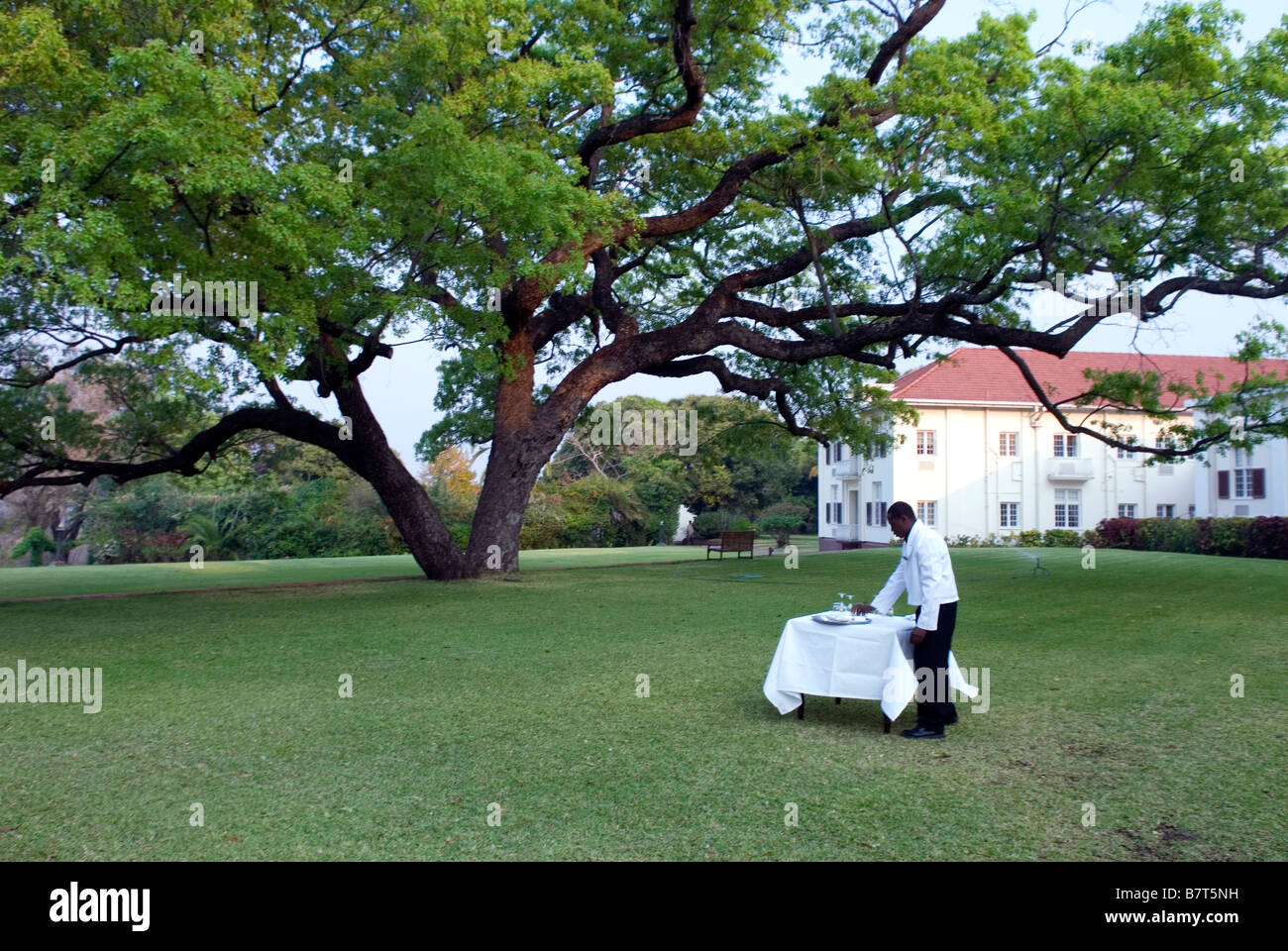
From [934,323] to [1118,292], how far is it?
3.29m

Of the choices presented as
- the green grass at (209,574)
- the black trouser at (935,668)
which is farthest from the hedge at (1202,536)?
the black trouser at (935,668)

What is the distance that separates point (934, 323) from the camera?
18734 millimetres

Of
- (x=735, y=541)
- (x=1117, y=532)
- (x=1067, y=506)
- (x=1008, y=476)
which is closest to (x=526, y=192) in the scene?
(x=735, y=541)

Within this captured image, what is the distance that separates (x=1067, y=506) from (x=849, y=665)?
4305 centimetres

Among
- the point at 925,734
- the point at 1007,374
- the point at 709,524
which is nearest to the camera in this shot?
the point at 925,734

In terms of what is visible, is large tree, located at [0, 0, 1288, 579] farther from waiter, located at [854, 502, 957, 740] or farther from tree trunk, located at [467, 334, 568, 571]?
waiter, located at [854, 502, 957, 740]

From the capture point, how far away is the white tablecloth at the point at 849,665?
287 inches

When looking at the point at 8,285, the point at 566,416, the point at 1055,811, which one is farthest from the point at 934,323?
the point at 8,285

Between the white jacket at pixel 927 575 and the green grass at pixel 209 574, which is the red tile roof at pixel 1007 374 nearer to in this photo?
the green grass at pixel 209 574

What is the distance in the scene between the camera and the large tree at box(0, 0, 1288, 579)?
11.9m

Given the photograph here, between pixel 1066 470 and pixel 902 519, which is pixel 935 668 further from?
pixel 1066 470

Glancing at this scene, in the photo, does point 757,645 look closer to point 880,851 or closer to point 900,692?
point 900,692

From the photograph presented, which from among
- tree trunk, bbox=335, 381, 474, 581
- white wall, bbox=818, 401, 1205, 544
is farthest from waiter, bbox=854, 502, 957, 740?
white wall, bbox=818, 401, 1205, 544

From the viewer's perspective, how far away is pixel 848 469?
2067 inches
